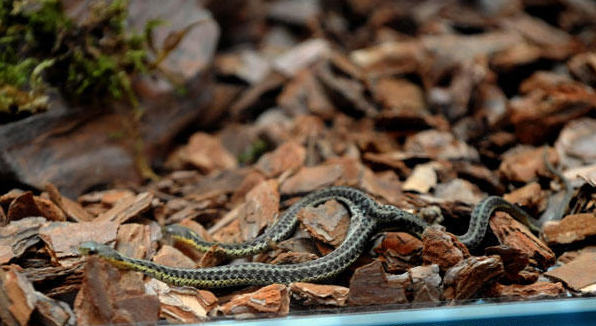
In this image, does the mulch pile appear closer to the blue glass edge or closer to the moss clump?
the blue glass edge

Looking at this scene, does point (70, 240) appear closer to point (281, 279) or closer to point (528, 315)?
point (281, 279)

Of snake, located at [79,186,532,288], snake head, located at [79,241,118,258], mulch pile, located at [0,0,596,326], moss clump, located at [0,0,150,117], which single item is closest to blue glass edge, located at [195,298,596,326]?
mulch pile, located at [0,0,596,326]

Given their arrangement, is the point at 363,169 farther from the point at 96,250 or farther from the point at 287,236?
the point at 96,250

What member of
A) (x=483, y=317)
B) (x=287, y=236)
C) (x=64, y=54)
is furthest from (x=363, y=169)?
(x=64, y=54)

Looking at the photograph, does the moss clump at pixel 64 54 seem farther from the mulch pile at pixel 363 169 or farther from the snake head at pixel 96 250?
the snake head at pixel 96 250

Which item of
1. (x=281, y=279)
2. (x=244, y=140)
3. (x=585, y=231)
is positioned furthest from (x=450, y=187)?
(x=244, y=140)
